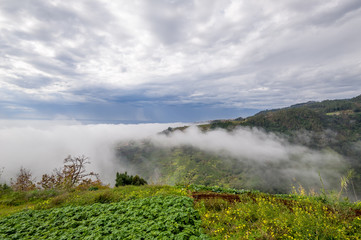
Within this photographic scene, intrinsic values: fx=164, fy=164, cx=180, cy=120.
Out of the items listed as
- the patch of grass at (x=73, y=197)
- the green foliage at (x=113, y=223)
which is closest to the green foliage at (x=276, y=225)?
the green foliage at (x=113, y=223)

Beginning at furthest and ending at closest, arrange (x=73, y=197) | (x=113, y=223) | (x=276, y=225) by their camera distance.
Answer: (x=73, y=197) < (x=113, y=223) < (x=276, y=225)

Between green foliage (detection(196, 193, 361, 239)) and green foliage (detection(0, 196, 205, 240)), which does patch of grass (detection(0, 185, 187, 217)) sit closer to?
green foliage (detection(0, 196, 205, 240))

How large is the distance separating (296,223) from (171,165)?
19996 cm

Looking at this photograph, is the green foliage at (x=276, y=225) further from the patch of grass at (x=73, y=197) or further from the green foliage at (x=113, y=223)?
the patch of grass at (x=73, y=197)

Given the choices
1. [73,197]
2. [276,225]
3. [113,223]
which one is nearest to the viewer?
[276,225]

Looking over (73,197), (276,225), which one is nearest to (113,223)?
(276,225)

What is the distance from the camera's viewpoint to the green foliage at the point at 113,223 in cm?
602

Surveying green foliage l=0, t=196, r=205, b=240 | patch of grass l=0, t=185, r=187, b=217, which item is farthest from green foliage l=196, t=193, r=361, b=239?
patch of grass l=0, t=185, r=187, b=217

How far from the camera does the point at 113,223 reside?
23.0 ft

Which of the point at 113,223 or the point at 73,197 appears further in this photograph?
the point at 73,197

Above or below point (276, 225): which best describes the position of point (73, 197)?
below

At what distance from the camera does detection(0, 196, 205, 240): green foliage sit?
602 centimetres

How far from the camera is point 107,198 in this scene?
Result: 11.4 metres

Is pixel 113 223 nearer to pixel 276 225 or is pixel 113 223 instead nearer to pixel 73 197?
pixel 276 225
